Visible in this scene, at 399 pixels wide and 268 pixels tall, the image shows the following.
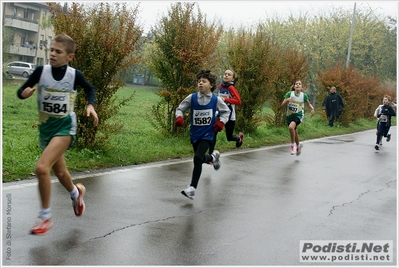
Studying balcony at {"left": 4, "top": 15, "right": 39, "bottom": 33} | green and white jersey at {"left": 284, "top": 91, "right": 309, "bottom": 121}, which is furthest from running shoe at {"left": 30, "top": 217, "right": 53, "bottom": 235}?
balcony at {"left": 4, "top": 15, "right": 39, "bottom": 33}

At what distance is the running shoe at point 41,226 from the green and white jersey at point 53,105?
0.85 meters

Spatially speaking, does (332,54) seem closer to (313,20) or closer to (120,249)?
(313,20)

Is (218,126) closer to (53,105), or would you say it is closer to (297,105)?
(53,105)

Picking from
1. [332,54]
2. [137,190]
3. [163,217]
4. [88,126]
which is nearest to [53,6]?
[88,126]

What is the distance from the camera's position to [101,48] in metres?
10.4

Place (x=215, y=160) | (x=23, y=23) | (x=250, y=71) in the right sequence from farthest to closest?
(x=23, y=23) → (x=250, y=71) → (x=215, y=160)

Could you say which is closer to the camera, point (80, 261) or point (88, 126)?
point (80, 261)

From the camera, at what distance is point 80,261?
4.80m

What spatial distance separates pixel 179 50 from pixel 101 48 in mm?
3550

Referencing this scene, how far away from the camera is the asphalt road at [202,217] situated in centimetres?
520

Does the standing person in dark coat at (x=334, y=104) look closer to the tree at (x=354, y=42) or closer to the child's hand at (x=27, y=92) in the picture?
the child's hand at (x=27, y=92)

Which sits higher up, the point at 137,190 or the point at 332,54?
the point at 332,54

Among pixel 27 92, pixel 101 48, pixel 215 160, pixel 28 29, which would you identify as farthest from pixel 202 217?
pixel 28 29

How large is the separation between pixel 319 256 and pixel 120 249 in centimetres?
195
